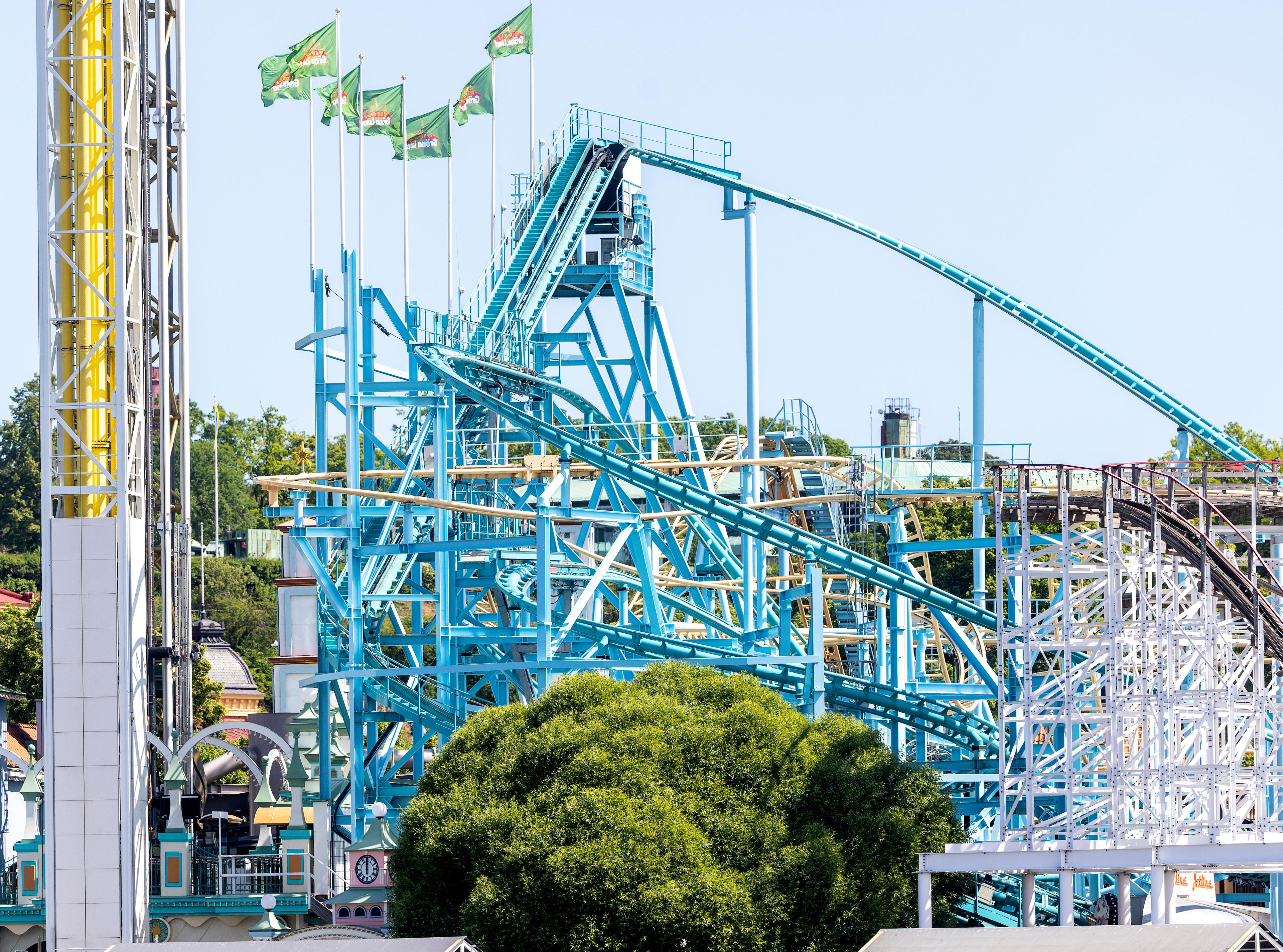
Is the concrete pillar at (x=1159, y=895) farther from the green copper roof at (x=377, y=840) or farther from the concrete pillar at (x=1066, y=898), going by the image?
the green copper roof at (x=377, y=840)

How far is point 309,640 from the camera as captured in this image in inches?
2224

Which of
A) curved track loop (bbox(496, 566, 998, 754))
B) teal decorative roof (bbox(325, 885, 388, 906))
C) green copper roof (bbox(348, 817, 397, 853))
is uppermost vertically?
curved track loop (bbox(496, 566, 998, 754))

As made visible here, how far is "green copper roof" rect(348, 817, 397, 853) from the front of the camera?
33.7 metres

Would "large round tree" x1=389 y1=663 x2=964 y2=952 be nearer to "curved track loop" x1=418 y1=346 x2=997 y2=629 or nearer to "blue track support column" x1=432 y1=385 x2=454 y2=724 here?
"curved track loop" x1=418 y1=346 x2=997 y2=629

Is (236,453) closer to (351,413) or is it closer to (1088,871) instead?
(351,413)

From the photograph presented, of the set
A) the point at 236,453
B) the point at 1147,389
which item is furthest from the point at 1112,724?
the point at 236,453

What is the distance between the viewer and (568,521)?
140ft

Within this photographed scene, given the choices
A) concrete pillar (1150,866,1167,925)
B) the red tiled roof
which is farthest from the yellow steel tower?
the red tiled roof

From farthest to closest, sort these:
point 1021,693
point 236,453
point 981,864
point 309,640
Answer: point 236,453, point 309,640, point 1021,693, point 981,864

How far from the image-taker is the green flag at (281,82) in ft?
143

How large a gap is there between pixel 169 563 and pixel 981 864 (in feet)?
49.4

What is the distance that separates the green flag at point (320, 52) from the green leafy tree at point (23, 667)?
17.6 meters

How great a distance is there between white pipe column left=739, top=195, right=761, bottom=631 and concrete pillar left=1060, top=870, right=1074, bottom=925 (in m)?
12.7

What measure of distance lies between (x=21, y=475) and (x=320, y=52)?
50003 mm
